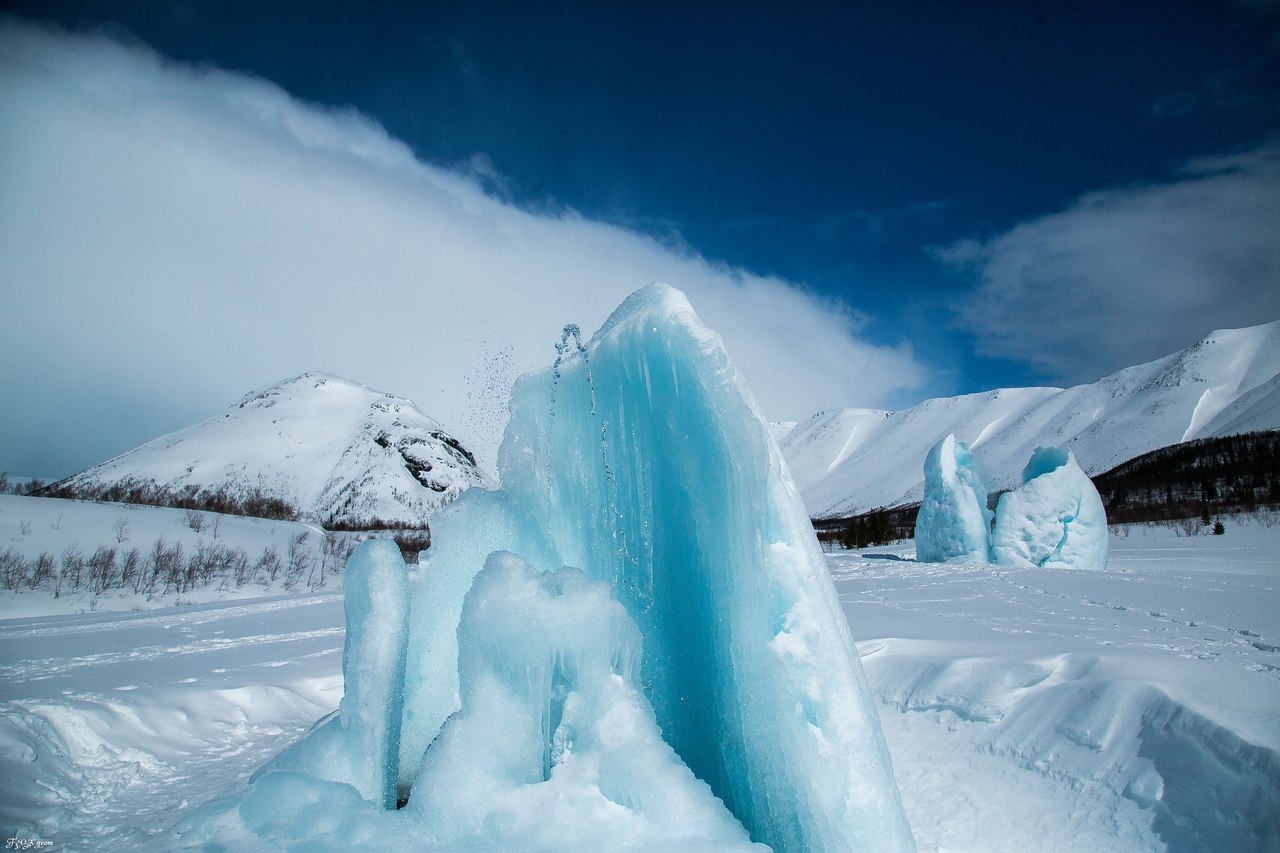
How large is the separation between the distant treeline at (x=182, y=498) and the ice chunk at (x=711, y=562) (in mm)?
37249

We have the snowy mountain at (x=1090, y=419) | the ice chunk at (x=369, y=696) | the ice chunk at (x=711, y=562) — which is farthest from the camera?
the snowy mountain at (x=1090, y=419)

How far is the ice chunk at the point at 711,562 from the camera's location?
2598mm

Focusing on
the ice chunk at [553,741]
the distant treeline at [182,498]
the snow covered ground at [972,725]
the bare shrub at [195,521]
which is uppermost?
the distant treeline at [182,498]

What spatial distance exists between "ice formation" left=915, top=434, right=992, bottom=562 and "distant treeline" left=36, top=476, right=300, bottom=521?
37851mm

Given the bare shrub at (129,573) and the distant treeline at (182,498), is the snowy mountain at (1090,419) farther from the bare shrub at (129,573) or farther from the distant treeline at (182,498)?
the bare shrub at (129,573)

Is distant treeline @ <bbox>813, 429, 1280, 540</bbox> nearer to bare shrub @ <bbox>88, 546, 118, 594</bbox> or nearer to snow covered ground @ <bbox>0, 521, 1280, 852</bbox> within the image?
snow covered ground @ <bbox>0, 521, 1280, 852</bbox>


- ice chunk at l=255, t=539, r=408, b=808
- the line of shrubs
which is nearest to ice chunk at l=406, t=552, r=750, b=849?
ice chunk at l=255, t=539, r=408, b=808

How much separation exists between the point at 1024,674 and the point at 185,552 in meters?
29.7

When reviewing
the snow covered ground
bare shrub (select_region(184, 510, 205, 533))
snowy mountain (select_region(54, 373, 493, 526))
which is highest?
snowy mountain (select_region(54, 373, 493, 526))

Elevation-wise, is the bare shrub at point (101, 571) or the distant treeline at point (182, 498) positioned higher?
the distant treeline at point (182, 498)

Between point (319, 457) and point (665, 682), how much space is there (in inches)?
4123

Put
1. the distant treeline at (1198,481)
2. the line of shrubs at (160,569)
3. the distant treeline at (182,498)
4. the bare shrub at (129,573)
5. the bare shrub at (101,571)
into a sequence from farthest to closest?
the distant treeline at (1198,481)
the distant treeline at (182,498)
the bare shrub at (129,573)
the bare shrub at (101,571)
the line of shrubs at (160,569)

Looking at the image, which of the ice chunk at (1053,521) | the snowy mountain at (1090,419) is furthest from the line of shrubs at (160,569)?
the snowy mountain at (1090,419)

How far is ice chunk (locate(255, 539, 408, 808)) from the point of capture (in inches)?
127
